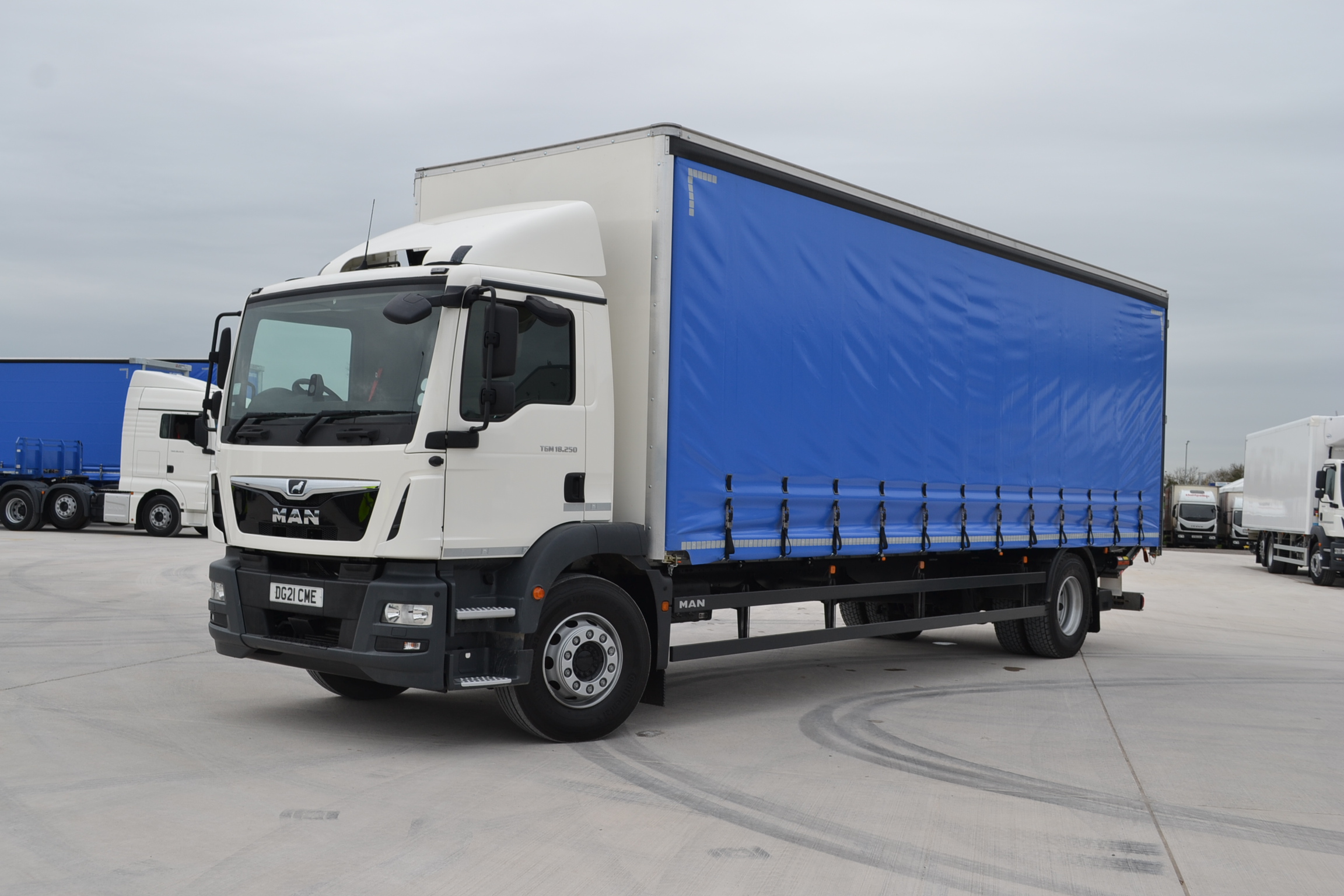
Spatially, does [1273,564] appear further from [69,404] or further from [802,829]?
[69,404]

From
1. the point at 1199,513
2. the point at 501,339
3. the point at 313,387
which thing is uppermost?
the point at 501,339

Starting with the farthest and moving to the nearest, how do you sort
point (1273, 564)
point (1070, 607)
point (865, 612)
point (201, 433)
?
point (1273, 564)
point (1070, 607)
point (865, 612)
point (201, 433)

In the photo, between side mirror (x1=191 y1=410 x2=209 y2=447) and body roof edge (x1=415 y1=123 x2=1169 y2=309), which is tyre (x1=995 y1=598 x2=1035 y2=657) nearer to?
body roof edge (x1=415 y1=123 x2=1169 y2=309)

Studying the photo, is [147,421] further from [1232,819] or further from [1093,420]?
[1232,819]

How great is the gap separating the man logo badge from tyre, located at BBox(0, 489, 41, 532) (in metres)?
23.2

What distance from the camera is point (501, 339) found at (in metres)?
6.46

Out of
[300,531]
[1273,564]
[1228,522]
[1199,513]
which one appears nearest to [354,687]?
[300,531]

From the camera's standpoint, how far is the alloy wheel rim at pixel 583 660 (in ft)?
23.1

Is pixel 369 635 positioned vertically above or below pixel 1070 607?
above

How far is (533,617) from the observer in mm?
6734

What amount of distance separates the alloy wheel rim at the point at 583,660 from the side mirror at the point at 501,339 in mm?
1601

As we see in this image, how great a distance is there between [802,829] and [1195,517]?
45693 millimetres

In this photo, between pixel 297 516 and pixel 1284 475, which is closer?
pixel 297 516

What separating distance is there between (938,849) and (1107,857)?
75cm
